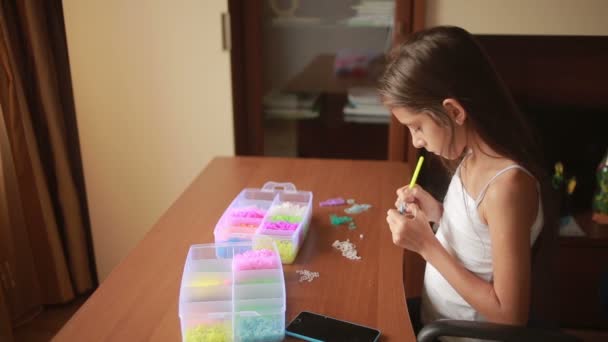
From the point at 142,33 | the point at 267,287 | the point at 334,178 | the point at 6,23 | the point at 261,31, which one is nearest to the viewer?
the point at 267,287

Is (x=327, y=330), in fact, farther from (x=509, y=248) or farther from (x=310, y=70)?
(x=310, y=70)

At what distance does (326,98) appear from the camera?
98.7 inches

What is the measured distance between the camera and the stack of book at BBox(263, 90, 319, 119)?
2.52 metres

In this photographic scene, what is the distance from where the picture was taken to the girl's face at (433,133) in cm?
117

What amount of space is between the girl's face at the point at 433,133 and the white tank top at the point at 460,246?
0.10m

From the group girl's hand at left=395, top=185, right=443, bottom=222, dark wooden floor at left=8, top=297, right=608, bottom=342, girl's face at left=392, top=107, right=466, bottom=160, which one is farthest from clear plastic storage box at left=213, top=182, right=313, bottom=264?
dark wooden floor at left=8, top=297, right=608, bottom=342

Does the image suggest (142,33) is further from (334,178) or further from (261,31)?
(334,178)

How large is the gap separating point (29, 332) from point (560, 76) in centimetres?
231

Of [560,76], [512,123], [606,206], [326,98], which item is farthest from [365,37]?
[512,123]

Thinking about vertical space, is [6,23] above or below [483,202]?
above

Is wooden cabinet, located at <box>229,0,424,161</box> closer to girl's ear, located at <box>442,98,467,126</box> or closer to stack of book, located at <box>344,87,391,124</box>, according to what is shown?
stack of book, located at <box>344,87,391,124</box>

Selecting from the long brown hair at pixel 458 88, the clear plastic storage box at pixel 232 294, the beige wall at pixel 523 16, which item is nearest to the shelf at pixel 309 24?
the beige wall at pixel 523 16

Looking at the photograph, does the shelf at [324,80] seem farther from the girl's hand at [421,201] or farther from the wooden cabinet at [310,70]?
the girl's hand at [421,201]

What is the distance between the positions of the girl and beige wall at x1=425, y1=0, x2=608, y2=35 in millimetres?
1028
